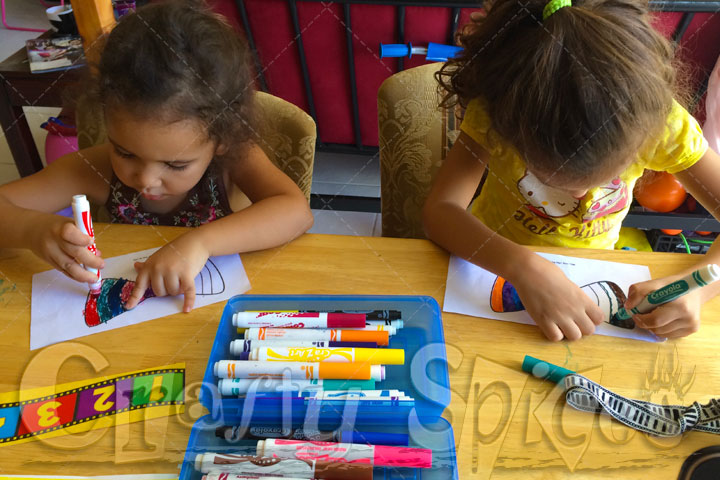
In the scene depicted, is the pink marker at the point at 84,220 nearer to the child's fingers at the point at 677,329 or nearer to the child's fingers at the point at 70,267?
the child's fingers at the point at 70,267

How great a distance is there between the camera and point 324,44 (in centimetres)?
187

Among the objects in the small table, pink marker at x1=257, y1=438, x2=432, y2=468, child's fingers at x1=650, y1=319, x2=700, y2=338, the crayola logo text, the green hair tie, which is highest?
the green hair tie

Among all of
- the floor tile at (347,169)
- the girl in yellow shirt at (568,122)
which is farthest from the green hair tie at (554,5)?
the floor tile at (347,169)

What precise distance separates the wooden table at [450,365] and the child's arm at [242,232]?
0.03m

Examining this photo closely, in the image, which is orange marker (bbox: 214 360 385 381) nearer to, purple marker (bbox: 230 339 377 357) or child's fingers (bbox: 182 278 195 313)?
purple marker (bbox: 230 339 377 357)

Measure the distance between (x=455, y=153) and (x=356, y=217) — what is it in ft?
3.78

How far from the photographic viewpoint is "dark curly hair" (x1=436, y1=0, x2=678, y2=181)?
0.66 m

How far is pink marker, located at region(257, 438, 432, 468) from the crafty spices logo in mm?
52

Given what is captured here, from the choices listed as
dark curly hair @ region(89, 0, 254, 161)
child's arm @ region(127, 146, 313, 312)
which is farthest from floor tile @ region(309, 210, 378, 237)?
dark curly hair @ region(89, 0, 254, 161)

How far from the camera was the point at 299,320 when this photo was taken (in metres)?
0.64

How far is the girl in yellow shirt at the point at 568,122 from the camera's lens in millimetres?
664

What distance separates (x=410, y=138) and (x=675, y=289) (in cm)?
58

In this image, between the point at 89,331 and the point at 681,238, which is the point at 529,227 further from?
the point at 681,238

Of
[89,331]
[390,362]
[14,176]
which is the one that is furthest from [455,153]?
[14,176]
